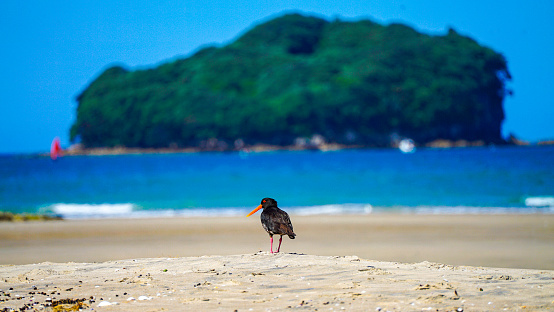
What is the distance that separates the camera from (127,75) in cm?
17662

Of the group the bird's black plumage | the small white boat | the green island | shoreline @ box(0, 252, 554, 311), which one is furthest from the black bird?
the small white boat

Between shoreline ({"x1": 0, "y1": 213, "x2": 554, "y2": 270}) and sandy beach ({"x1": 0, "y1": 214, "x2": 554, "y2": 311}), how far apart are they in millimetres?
36

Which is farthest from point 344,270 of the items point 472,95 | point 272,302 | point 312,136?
point 472,95

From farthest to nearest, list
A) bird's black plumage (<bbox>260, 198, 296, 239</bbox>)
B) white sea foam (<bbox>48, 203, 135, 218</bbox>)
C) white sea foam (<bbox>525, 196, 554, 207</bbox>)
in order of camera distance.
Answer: white sea foam (<bbox>48, 203, 135, 218</bbox>) < white sea foam (<bbox>525, 196, 554, 207</bbox>) < bird's black plumage (<bbox>260, 198, 296, 239</bbox>)

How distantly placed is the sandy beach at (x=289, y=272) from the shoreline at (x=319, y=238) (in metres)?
0.04

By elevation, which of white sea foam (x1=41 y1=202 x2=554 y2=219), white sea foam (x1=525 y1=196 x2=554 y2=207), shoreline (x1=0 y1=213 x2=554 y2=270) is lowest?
shoreline (x1=0 y1=213 x2=554 y2=270)

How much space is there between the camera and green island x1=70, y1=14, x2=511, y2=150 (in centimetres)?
14938

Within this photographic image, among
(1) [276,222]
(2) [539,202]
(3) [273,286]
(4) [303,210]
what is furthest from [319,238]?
(2) [539,202]

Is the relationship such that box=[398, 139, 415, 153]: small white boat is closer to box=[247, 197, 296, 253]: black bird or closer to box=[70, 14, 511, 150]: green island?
box=[70, 14, 511, 150]: green island

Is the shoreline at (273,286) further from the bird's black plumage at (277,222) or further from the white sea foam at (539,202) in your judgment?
the white sea foam at (539,202)

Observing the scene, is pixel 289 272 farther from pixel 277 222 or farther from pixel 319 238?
pixel 319 238

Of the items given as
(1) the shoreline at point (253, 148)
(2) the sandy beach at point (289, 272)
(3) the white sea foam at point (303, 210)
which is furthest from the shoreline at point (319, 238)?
(1) the shoreline at point (253, 148)

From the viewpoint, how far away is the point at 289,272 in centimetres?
686

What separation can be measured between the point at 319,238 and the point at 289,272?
567cm
